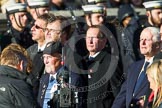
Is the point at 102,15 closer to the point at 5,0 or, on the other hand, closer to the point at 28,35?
the point at 28,35

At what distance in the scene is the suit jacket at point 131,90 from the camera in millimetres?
12930

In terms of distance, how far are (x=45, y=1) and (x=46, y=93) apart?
141 inches

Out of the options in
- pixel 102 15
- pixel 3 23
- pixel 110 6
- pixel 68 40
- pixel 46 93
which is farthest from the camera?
pixel 110 6

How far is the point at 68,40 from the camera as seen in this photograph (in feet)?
46.6

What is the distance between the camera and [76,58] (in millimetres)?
14102

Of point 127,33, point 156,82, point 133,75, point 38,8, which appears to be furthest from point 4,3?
point 156,82

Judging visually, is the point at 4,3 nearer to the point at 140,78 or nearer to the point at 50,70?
the point at 50,70

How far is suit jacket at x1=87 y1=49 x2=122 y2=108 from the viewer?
14.1m

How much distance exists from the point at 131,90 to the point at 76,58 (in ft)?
4.49

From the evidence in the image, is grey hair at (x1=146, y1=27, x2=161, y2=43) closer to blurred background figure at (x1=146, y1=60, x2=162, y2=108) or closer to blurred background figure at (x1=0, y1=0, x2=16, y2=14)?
blurred background figure at (x1=146, y1=60, x2=162, y2=108)

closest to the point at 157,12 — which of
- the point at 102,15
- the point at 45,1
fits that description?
the point at 102,15

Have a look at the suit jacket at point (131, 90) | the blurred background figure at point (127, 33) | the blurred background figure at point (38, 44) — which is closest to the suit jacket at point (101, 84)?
the blurred background figure at point (127, 33)

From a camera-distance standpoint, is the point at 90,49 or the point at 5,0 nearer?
the point at 90,49

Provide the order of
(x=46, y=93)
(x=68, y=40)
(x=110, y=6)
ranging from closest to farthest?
(x=46, y=93)
(x=68, y=40)
(x=110, y=6)
